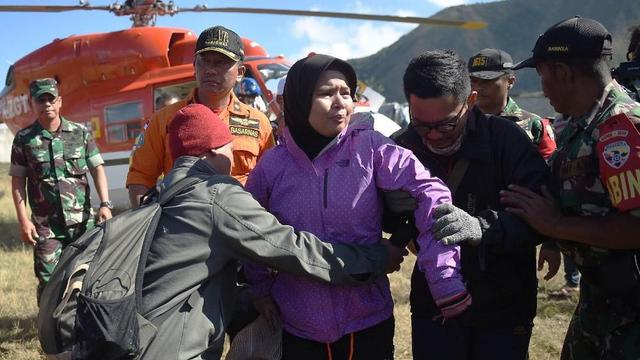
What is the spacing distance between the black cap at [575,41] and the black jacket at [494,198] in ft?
1.05

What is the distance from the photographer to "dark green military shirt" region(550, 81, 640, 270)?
6.25 ft

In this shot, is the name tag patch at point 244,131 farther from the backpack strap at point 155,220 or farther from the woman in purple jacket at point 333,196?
the backpack strap at point 155,220

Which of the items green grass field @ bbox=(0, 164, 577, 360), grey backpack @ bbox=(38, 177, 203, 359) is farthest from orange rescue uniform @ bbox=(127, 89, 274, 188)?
green grass field @ bbox=(0, 164, 577, 360)

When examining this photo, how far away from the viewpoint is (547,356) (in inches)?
161

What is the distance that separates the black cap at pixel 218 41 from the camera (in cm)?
280

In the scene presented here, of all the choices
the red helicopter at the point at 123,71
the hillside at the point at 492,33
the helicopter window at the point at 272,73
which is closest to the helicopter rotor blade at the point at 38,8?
the red helicopter at the point at 123,71

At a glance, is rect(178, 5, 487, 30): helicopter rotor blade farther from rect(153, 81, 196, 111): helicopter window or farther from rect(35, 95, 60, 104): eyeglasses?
rect(35, 95, 60, 104): eyeglasses

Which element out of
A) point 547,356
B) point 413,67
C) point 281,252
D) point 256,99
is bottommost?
point 547,356

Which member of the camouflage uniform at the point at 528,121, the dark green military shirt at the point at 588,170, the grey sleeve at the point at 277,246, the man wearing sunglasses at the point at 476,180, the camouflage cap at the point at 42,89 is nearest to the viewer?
the grey sleeve at the point at 277,246

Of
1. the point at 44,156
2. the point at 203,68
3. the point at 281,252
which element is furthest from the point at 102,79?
the point at 281,252

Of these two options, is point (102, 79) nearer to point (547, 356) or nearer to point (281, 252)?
point (547, 356)

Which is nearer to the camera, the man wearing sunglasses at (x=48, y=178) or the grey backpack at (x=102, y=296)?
the grey backpack at (x=102, y=296)

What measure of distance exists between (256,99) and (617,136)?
244 inches

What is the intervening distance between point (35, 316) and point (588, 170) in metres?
4.91
